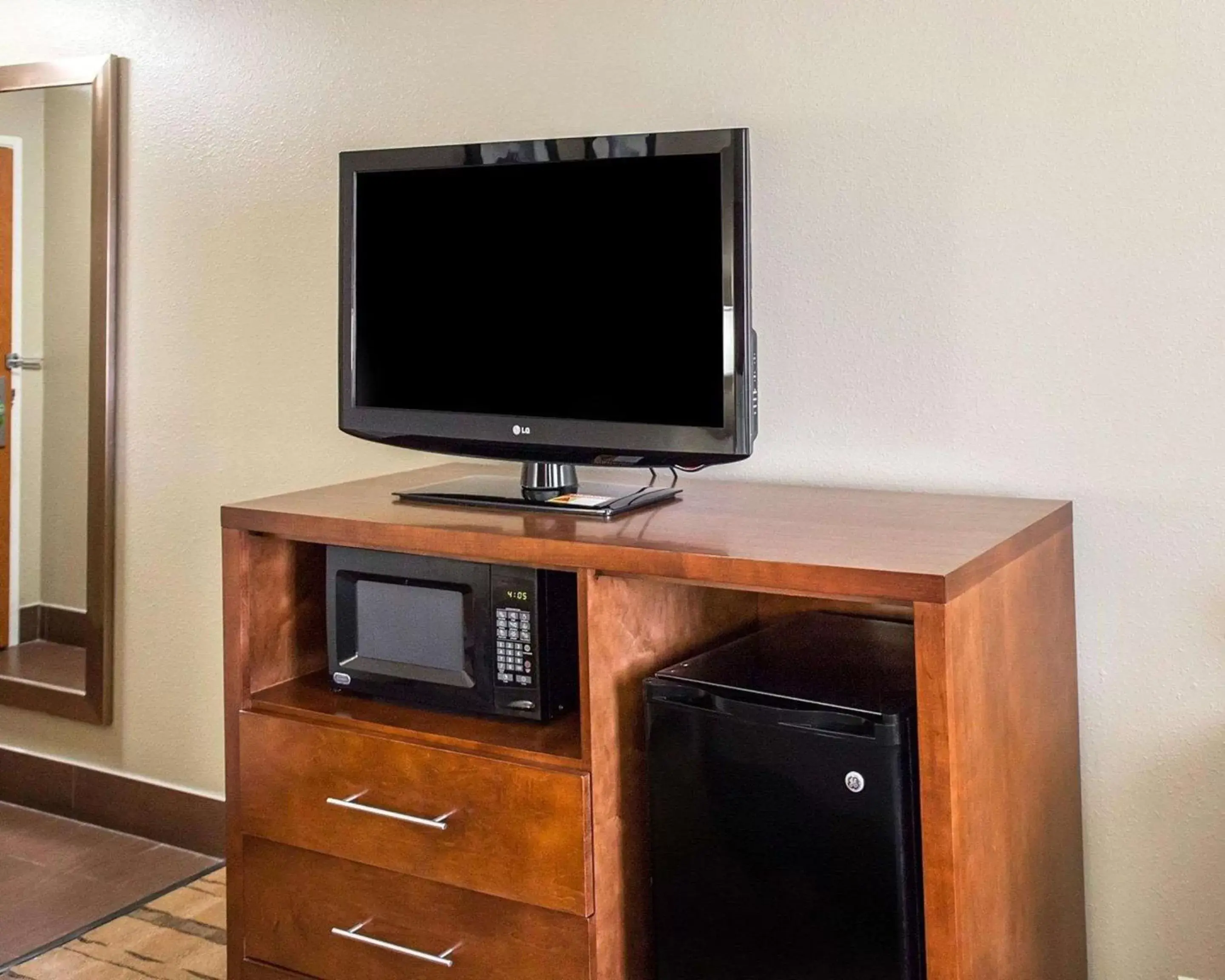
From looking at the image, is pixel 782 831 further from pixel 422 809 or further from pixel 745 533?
pixel 422 809

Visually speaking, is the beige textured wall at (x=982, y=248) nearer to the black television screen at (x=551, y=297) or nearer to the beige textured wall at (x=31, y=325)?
the black television screen at (x=551, y=297)

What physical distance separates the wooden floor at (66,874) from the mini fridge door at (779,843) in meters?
1.25

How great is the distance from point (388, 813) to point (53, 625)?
4.56ft

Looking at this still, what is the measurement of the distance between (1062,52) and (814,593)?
825 millimetres

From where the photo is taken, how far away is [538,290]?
1.74 meters

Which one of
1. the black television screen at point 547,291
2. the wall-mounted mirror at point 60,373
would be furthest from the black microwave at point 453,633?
the wall-mounted mirror at point 60,373

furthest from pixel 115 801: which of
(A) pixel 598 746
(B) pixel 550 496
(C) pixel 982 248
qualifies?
(C) pixel 982 248

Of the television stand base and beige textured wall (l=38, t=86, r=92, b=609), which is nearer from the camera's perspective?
the television stand base

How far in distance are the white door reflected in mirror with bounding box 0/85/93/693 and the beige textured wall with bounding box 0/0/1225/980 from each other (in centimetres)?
52

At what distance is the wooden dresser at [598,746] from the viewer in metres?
1.31

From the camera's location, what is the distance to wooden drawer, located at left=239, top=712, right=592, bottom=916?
1.50 meters

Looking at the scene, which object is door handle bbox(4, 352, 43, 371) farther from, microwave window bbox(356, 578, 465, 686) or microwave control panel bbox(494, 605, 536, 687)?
microwave control panel bbox(494, 605, 536, 687)

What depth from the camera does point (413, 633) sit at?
5.57 ft

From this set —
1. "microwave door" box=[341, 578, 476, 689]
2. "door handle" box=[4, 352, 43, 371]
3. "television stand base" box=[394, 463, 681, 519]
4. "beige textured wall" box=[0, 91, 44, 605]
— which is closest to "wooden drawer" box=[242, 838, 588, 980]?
"microwave door" box=[341, 578, 476, 689]
